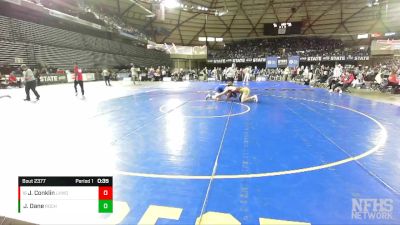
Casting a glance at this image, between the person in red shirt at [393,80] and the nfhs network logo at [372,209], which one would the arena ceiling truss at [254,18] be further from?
the nfhs network logo at [372,209]

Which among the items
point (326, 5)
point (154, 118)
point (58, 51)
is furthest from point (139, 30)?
point (154, 118)

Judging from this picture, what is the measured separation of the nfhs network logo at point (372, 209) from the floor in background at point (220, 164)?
0.01m

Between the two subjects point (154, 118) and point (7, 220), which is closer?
point (7, 220)

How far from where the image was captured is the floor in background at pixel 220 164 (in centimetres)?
297

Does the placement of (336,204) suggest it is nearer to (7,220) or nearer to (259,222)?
(259,222)

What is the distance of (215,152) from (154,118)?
3658 mm

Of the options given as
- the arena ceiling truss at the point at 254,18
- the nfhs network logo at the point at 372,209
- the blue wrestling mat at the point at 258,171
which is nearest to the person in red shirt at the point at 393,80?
the blue wrestling mat at the point at 258,171

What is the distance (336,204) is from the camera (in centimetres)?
313

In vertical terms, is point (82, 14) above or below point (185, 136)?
above

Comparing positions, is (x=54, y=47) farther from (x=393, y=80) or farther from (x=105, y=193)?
(x=393, y=80)

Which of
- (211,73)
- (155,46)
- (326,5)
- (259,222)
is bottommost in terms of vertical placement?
(259,222)

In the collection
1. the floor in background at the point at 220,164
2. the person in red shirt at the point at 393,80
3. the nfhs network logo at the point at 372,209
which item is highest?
the person in red shirt at the point at 393,80
